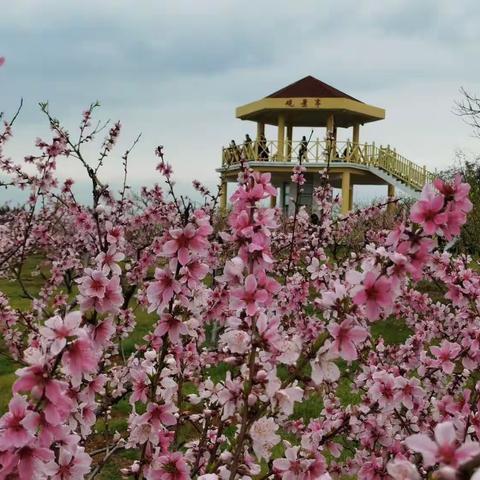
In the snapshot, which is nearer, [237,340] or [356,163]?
[237,340]

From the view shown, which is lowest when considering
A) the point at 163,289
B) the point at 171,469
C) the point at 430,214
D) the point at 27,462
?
the point at 171,469

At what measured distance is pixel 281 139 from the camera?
25.2 meters

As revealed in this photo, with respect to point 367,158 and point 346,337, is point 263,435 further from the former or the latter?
point 367,158

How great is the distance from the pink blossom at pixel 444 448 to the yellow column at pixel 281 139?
78.0 ft

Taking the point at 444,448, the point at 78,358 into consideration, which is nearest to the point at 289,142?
the point at 78,358

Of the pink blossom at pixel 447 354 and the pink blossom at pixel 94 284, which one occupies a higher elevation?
the pink blossom at pixel 94 284

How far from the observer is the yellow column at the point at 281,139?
80.7ft

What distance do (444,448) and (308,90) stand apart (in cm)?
2644

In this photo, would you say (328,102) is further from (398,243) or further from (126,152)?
(398,243)

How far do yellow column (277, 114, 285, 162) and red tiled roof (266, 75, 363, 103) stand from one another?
1.01 meters

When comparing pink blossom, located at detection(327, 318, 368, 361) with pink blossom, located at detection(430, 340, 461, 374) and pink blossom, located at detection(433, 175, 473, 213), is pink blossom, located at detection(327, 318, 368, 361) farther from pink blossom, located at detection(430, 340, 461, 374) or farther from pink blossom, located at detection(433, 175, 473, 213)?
pink blossom, located at detection(430, 340, 461, 374)

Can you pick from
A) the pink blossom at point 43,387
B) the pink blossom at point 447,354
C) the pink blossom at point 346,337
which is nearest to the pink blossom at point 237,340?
the pink blossom at point 346,337

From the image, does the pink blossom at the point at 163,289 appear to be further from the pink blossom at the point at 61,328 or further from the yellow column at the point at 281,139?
the yellow column at the point at 281,139

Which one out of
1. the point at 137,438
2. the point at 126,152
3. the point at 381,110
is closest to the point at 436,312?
the point at 126,152
